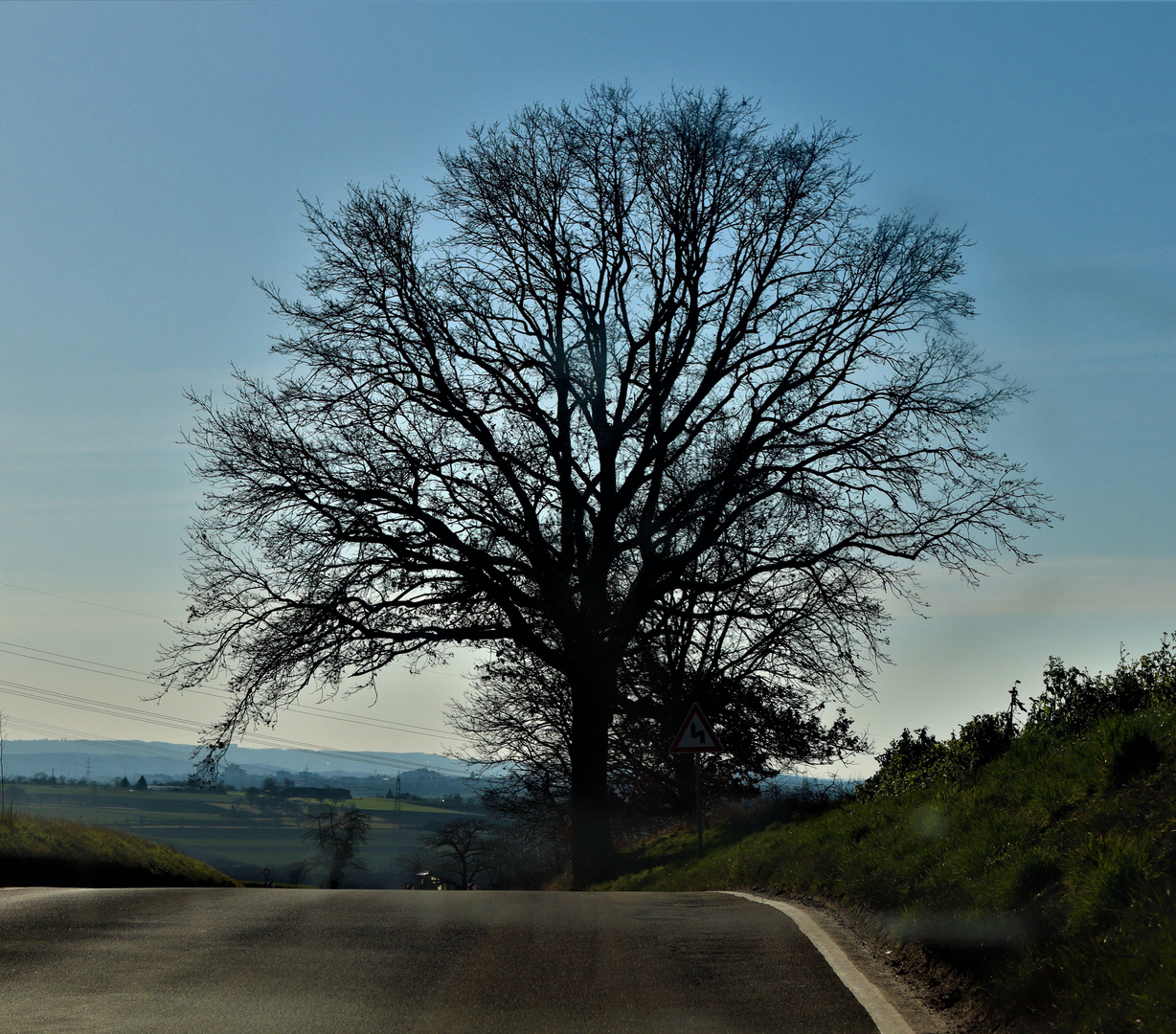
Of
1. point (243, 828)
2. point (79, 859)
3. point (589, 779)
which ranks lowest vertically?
point (243, 828)

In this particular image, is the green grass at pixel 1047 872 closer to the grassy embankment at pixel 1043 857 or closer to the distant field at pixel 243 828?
the grassy embankment at pixel 1043 857

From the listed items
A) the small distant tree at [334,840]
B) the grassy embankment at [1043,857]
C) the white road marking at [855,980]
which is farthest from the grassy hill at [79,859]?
the small distant tree at [334,840]

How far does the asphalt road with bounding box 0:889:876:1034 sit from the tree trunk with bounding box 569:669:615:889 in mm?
10001

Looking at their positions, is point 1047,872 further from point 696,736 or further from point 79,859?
point 79,859

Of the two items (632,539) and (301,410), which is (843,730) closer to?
(632,539)

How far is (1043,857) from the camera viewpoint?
658cm

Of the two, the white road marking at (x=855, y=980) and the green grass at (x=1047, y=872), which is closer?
the green grass at (x=1047, y=872)

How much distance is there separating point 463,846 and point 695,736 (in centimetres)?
3589

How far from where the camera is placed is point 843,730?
21.1 meters

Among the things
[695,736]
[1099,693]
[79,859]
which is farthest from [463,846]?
[1099,693]

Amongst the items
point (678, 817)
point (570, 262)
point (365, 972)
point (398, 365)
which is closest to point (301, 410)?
point (398, 365)

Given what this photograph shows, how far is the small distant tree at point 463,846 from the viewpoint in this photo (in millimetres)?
34787

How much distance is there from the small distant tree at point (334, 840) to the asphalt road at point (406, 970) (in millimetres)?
63575

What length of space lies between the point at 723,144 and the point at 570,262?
366cm
